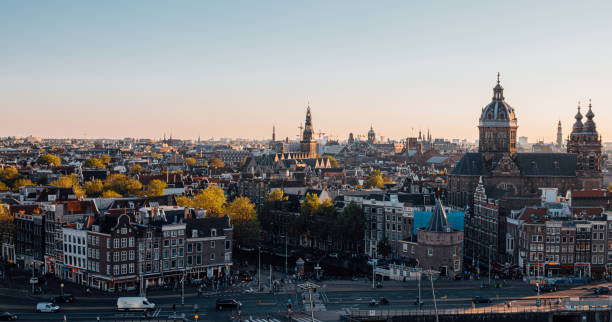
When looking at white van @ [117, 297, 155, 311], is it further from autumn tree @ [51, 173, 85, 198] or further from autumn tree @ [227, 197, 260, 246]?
autumn tree @ [51, 173, 85, 198]

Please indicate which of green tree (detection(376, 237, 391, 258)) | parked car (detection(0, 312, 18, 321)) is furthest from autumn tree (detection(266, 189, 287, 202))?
parked car (detection(0, 312, 18, 321))

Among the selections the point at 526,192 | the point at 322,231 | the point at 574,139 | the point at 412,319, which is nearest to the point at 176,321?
the point at 412,319

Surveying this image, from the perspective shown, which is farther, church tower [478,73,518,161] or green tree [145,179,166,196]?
green tree [145,179,166,196]

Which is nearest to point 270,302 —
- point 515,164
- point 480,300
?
point 480,300

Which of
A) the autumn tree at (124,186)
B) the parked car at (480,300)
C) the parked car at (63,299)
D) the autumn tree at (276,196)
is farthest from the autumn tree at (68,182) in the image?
the parked car at (480,300)

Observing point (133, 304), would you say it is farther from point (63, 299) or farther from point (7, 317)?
point (7, 317)

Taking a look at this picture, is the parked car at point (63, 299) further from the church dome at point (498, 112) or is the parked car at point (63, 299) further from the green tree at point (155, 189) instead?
the church dome at point (498, 112)
